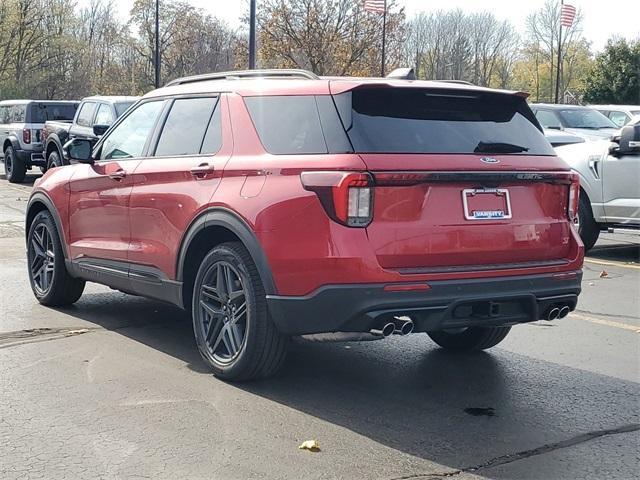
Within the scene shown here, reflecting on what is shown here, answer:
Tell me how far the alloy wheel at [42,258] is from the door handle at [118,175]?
1.22m

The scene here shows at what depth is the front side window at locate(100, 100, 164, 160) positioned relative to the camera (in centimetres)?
613

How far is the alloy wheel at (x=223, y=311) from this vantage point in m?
5.02

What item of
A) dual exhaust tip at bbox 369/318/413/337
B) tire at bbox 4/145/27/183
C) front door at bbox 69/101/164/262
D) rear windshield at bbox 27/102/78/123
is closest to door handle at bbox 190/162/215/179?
front door at bbox 69/101/164/262

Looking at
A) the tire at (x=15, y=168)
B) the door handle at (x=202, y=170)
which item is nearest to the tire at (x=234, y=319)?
the door handle at (x=202, y=170)

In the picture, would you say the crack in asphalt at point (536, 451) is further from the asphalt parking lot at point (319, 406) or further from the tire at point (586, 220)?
the tire at point (586, 220)

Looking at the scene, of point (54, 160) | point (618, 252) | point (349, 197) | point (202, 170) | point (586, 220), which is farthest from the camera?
point (54, 160)

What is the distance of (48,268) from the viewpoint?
7.21 meters

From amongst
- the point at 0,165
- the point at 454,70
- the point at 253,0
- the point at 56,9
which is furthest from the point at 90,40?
the point at 253,0

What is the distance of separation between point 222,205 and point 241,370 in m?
0.96

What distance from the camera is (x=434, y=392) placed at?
5.06 meters

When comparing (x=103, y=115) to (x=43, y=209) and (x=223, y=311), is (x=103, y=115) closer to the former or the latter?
(x=43, y=209)

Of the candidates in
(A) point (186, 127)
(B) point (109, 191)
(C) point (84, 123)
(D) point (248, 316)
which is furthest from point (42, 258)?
(C) point (84, 123)

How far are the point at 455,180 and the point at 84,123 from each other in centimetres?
1454

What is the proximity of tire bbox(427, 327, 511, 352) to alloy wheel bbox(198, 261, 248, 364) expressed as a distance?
1634mm
